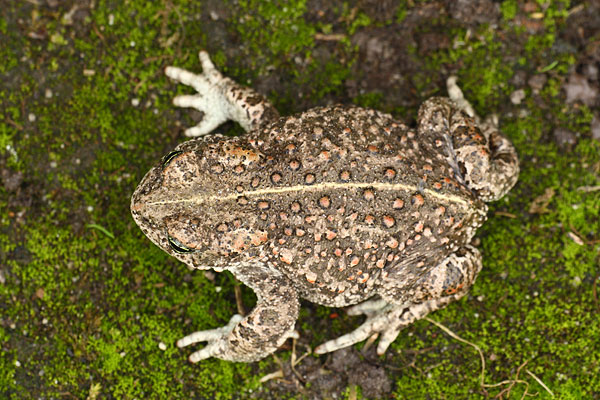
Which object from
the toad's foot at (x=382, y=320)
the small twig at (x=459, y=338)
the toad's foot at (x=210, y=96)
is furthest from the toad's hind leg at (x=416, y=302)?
the toad's foot at (x=210, y=96)

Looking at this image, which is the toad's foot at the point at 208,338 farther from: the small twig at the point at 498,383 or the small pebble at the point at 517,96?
the small pebble at the point at 517,96

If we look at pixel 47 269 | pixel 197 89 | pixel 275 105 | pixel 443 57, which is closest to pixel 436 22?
pixel 443 57

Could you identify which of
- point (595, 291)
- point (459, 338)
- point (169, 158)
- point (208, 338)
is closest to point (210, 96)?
point (169, 158)

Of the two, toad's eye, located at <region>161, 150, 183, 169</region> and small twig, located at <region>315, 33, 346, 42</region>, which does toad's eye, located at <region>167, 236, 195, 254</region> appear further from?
small twig, located at <region>315, 33, 346, 42</region>

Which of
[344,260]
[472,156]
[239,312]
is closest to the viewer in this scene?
[344,260]

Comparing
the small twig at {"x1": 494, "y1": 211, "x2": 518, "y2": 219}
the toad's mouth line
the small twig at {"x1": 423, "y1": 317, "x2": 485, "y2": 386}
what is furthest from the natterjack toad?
the small twig at {"x1": 494, "y1": 211, "x2": 518, "y2": 219}

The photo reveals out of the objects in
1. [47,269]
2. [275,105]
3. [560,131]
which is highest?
[275,105]

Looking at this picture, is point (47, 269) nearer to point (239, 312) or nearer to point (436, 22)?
point (239, 312)
